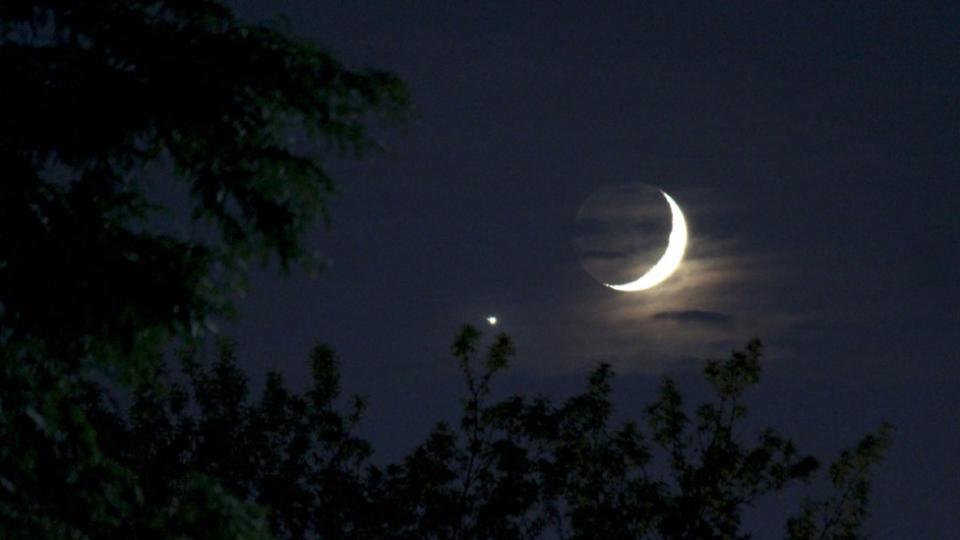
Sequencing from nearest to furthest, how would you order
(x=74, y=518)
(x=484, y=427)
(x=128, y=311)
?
(x=128, y=311)
(x=74, y=518)
(x=484, y=427)

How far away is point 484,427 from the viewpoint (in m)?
30.5

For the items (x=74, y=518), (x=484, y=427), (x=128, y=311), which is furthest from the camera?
(x=484, y=427)

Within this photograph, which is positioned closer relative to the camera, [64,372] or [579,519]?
[64,372]

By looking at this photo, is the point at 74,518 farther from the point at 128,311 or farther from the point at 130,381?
the point at 128,311

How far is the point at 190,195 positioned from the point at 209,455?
77.1ft

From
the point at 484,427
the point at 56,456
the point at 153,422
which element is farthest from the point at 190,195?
the point at 153,422

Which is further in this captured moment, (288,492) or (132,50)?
(288,492)

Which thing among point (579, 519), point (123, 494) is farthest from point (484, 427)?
point (123, 494)

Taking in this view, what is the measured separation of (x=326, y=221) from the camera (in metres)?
9.85

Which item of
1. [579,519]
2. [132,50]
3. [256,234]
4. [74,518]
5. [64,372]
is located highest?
[579,519]

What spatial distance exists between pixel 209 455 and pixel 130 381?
2315 cm

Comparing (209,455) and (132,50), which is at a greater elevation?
(209,455)

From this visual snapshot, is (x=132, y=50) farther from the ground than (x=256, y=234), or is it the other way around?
(x=132, y=50)

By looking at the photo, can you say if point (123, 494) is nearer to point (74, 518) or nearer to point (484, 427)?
point (74, 518)
